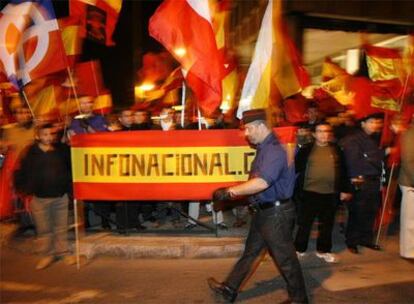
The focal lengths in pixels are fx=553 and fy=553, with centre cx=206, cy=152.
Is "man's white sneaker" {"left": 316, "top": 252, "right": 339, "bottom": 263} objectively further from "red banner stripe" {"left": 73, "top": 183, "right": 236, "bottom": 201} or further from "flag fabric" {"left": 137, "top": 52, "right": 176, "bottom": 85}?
"flag fabric" {"left": 137, "top": 52, "right": 176, "bottom": 85}

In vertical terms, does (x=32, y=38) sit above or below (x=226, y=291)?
above

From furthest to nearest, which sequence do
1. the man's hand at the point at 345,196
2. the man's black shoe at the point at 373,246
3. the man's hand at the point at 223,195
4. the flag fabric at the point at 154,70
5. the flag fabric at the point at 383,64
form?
the flag fabric at the point at 154,70 → the flag fabric at the point at 383,64 → the man's black shoe at the point at 373,246 → the man's hand at the point at 345,196 → the man's hand at the point at 223,195

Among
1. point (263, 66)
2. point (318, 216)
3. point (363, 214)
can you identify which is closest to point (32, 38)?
point (263, 66)

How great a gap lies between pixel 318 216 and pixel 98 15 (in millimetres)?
5578

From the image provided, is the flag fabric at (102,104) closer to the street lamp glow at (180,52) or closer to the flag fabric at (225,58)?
the flag fabric at (225,58)

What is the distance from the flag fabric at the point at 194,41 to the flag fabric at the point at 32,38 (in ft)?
4.72

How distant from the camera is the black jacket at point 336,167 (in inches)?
274

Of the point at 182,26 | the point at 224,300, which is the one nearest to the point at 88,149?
the point at 182,26

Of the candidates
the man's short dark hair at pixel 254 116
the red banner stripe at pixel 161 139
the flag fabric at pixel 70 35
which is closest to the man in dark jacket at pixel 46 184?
the red banner stripe at pixel 161 139

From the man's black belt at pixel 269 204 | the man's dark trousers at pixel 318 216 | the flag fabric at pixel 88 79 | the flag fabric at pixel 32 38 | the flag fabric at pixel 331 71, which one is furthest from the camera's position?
the flag fabric at pixel 331 71

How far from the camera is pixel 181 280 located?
6.33 metres

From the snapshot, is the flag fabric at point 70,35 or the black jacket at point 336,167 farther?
the flag fabric at point 70,35

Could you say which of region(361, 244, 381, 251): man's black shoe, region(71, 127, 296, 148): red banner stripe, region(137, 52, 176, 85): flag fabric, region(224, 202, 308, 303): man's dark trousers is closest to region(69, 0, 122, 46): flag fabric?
region(137, 52, 176, 85): flag fabric

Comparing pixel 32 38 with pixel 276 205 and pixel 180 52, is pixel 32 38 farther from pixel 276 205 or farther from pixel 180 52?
pixel 276 205
